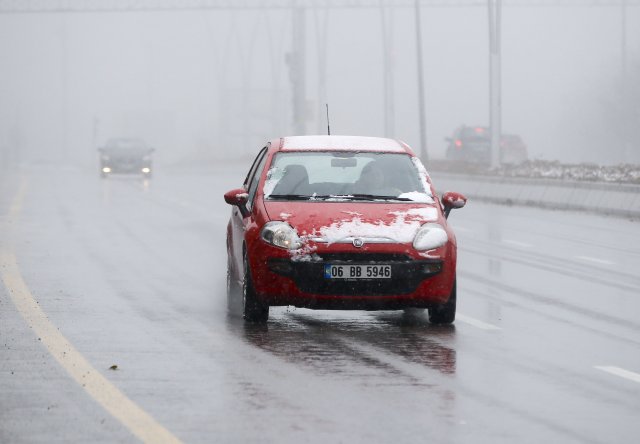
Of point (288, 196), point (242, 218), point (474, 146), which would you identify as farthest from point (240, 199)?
point (474, 146)

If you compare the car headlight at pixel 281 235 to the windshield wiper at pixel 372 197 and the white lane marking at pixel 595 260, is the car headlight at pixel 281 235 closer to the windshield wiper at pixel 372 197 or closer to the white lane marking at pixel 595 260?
the windshield wiper at pixel 372 197

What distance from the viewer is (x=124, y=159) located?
59.8 metres

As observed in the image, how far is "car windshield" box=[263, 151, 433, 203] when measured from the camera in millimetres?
13352

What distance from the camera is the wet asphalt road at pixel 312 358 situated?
8.30 m

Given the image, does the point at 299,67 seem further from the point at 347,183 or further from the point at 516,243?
the point at 347,183

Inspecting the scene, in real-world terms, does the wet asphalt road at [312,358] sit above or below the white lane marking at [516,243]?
above

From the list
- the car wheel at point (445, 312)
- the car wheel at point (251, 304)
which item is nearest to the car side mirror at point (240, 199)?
the car wheel at point (251, 304)

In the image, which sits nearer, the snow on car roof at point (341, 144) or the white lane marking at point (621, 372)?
the white lane marking at point (621, 372)

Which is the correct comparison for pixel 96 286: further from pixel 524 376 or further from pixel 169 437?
pixel 169 437

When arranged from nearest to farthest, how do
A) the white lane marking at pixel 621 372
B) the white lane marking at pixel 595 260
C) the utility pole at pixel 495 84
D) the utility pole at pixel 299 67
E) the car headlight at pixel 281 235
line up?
the white lane marking at pixel 621 372 < the car headlight at pixel 281 235 < the white lane marking at pixel 595 260 < the utility pole at pixel 495 84 < the utility pole at pixel 299 67

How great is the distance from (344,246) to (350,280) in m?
0.25

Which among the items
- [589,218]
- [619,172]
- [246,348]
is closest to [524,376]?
[246,348]

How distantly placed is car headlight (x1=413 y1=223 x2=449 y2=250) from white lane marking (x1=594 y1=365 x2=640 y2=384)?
2.14 metres

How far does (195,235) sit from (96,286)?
8608 millimetres
